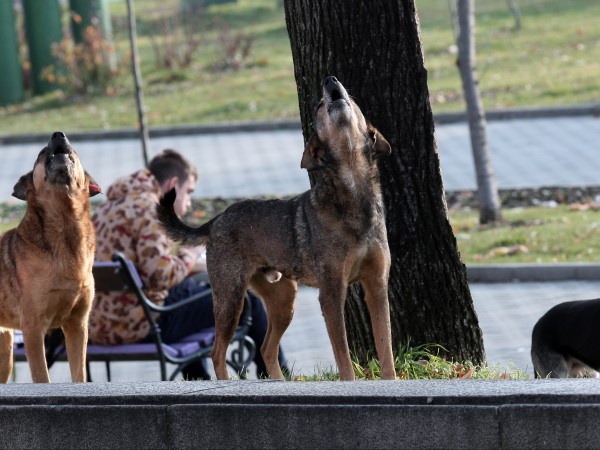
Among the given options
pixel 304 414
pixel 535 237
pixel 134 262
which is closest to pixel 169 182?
pixel 134 262

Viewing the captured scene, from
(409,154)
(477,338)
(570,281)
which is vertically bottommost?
(570,281)

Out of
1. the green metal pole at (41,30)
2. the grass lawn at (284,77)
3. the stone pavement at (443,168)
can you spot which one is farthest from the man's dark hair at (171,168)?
the green metal pole at (41,30)

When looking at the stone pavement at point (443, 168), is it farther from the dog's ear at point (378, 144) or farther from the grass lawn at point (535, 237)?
the dog's ear at point (378, 144)

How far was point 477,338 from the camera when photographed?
253 inches

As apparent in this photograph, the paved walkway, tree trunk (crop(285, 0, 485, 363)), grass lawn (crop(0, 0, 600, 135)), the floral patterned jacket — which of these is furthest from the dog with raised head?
grass lawn (crop(0, 0, 600, 135))

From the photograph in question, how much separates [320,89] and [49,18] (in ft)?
63.4

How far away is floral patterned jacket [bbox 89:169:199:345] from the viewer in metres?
7.83

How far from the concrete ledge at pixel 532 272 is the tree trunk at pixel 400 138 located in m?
4.76

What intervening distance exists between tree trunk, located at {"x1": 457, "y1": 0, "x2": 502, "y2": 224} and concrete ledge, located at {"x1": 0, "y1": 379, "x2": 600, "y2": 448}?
26.5ft

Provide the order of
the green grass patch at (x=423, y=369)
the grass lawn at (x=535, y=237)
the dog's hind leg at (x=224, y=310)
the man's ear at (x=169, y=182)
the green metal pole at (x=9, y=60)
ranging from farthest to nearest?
the green metal pole at (x=9, y=60)
the grass lawn at (x=535, y=237)
the man's ear at (x=169, y=182)
the green grass patch at (x=423, y=369)
the dog's hind leg at (x=224, y=310)

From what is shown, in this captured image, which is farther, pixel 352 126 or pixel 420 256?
pixel 420 256

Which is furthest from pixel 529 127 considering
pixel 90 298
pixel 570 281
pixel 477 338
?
pixel 90 298

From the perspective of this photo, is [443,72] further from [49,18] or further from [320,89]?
[320,89]

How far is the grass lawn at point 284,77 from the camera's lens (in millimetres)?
21109
